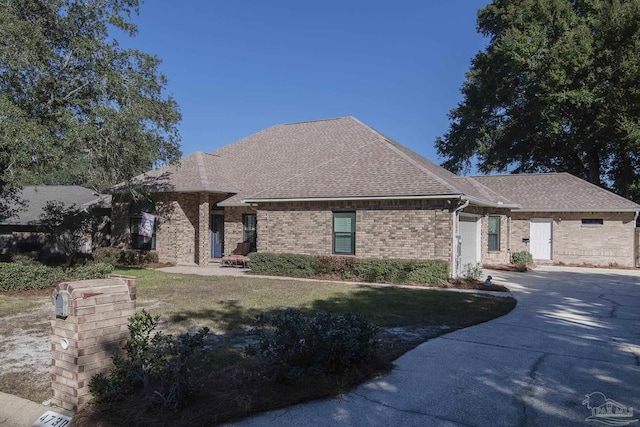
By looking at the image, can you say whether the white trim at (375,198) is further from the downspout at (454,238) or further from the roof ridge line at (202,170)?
the roof ridge line at (202,170)

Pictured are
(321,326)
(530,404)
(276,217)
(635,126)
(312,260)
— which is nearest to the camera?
(530,404)

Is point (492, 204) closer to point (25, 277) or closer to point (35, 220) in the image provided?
point (25, 277)

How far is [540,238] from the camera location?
21469mm

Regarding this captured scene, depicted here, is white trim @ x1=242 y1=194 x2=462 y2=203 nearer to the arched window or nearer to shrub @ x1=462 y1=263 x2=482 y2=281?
shrub @ x1=462 y1=263 x2=482 y2=281

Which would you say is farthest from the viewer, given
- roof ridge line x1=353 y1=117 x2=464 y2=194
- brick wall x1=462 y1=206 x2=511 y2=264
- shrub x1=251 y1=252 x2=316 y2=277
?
brick wall x1=462 y1=206 x2=511 y2=264

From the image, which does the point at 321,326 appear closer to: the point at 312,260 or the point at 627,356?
the point at 627,356

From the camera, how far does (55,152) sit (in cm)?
1112

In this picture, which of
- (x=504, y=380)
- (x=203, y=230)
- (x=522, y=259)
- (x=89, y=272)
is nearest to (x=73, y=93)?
(x=89, y=272)

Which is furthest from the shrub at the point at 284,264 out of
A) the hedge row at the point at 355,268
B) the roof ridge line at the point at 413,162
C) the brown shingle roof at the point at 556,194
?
the brown shingle roof at the point at 556,194

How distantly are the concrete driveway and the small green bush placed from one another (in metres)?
15.1

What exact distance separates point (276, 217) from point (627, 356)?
39.1 feet

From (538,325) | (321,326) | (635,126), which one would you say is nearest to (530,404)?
(321,326)

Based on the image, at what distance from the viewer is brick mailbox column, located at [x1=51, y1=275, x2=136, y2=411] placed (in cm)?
405

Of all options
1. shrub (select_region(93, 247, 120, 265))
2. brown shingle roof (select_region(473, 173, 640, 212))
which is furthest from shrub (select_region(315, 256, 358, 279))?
brown shingle roof (select_region(473, 173, 640, 212))
